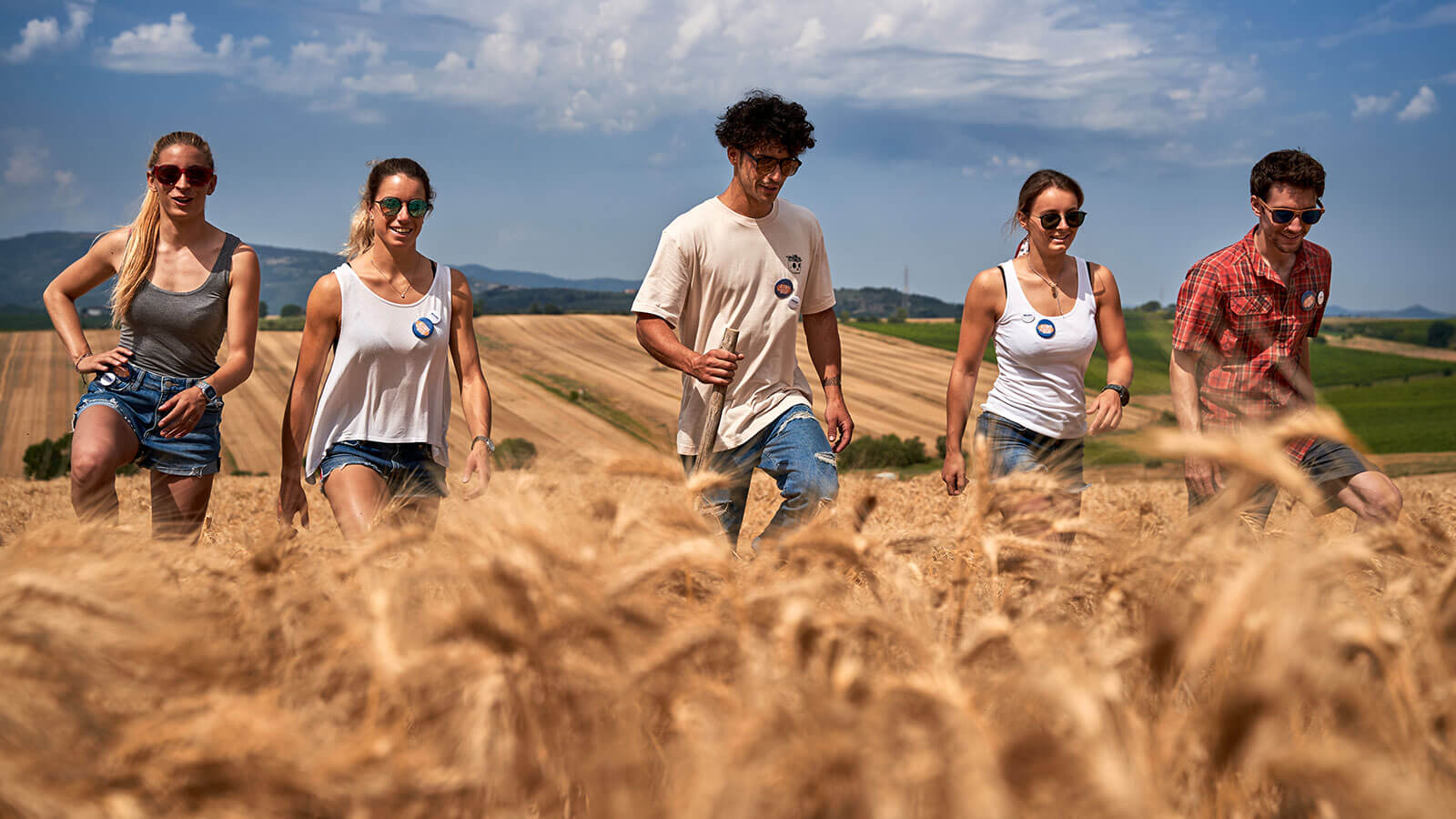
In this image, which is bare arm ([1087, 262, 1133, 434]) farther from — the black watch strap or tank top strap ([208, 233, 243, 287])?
tank top strap ([208, 233, 243, 287])

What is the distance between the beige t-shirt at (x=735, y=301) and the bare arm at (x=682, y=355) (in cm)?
7

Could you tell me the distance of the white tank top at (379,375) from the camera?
4090 millimetres

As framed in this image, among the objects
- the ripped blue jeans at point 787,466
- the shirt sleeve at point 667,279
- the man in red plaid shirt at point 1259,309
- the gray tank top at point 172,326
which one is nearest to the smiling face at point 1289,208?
the man in red plaid shirt at point 1259,309

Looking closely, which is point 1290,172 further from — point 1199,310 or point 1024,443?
point 1024,443

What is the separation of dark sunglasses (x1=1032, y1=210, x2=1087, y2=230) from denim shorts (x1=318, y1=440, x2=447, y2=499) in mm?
2866

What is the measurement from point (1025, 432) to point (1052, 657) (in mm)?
3393

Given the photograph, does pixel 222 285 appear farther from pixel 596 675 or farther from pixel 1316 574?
pixel 1316 574

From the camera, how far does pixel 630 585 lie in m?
1.59

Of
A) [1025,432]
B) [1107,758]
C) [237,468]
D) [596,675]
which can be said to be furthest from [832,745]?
[237,468]

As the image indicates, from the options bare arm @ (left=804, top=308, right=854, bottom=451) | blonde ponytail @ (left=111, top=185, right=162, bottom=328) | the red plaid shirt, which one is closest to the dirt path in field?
the red plaid shirt

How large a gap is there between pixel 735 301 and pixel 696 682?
126 inches

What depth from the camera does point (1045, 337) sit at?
4.55 meters

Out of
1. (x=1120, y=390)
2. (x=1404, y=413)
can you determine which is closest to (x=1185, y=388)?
(x=1120, y=390)

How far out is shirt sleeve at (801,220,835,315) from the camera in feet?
16.1
